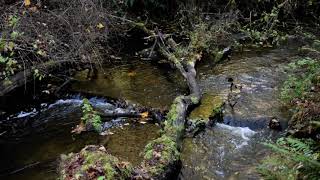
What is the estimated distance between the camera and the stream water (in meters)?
6.45

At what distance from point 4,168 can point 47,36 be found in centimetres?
311

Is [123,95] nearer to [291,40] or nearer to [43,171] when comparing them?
[43,171]

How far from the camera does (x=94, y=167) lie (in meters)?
4.98

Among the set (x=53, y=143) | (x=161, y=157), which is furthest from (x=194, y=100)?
(x=53, y=143)

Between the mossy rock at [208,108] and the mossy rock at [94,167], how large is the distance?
8.59ft

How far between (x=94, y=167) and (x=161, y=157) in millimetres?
1046

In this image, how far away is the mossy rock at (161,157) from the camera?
5.50 m

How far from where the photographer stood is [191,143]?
6.89m

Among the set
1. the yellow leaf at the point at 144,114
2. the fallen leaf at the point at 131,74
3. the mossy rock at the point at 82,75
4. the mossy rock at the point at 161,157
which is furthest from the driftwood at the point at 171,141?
the mossy rock at the point at 82,75

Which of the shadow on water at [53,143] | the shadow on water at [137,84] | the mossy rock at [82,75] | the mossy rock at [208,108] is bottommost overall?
the shadow on water at [53,143]

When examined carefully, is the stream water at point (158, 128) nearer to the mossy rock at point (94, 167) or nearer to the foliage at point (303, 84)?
the foliage at point (303, 84)

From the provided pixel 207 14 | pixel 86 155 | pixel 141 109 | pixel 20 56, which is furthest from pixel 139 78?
pixel 86 155

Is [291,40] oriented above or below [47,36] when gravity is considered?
below

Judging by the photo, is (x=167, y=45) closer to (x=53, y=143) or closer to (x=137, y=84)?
(x=137, y=84)
